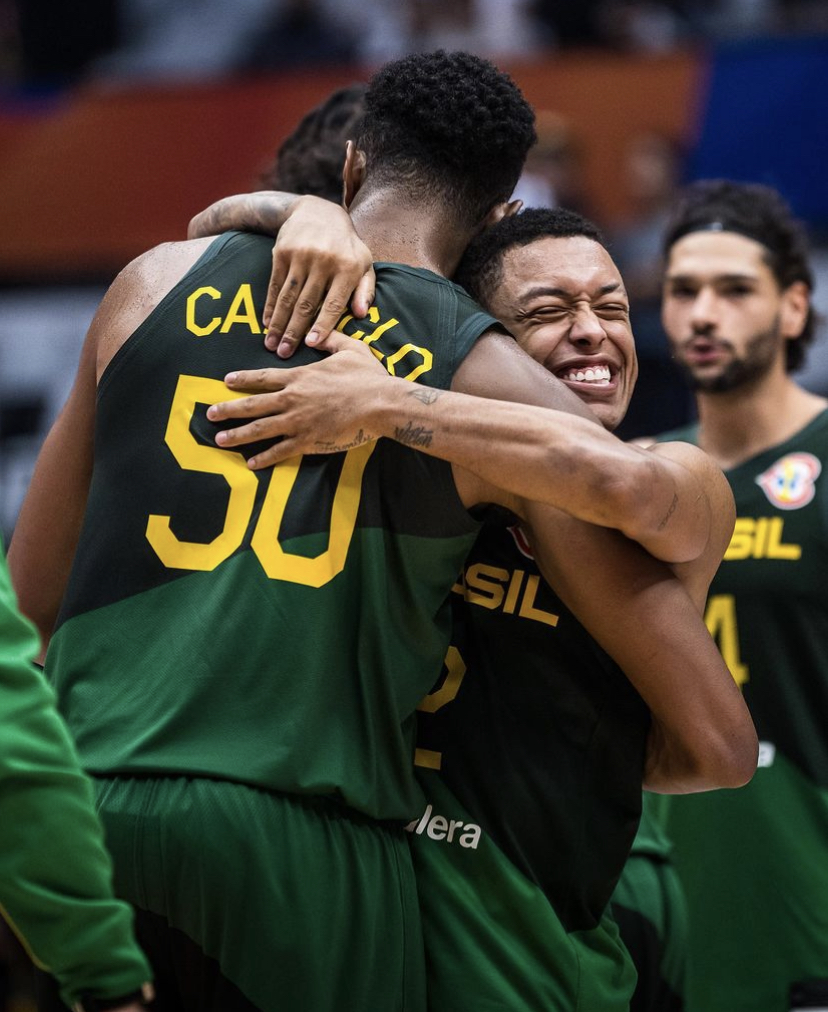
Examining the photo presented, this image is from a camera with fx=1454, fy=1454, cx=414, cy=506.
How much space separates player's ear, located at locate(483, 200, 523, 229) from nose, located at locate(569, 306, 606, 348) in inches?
10.9

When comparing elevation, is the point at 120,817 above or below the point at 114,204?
below

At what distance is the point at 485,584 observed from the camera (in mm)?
3232

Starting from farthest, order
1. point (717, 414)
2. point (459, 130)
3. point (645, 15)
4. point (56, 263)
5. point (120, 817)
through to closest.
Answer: point (645, 15) → point (56, 263) → point (717, 414) → point (459, 130) → point (120, 817)

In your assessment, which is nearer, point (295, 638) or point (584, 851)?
point (295, 638)

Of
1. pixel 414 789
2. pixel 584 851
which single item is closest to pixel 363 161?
pixel 414 789

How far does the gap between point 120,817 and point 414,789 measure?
607 mm

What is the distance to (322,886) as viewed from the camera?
8.95 feet

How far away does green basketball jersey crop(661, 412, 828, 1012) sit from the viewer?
16.0ft

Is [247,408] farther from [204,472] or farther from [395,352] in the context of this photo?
[395,352]

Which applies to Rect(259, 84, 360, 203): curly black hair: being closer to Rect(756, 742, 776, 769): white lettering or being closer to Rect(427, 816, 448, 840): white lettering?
Rect(427, 816, 448, 840): white lettering

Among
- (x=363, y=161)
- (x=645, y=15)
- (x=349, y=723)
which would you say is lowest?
(x=349, y=723)

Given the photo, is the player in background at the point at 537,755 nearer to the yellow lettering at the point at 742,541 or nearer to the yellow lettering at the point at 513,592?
the yellow lettering at the point at 513,592

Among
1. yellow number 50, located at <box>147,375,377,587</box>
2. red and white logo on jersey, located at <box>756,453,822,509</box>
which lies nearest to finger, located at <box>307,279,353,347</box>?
yellow number 50, located at <box>147,375,377,587</box>

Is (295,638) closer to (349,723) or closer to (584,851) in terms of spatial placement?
(349,723)
